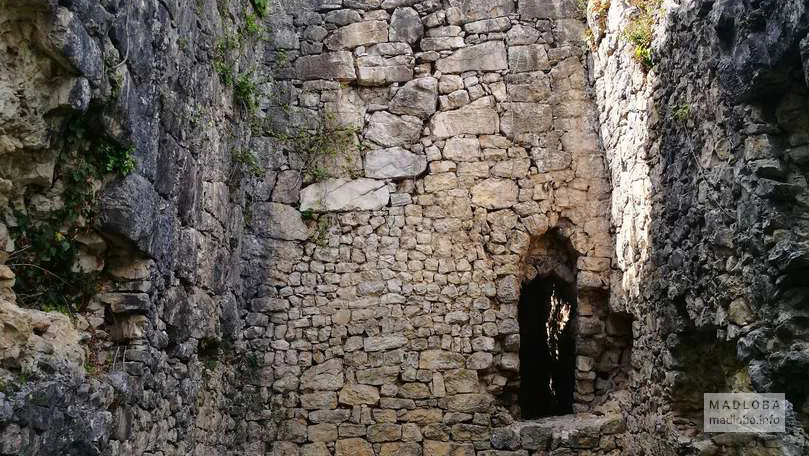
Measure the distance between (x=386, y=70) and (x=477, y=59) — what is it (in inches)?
37.3

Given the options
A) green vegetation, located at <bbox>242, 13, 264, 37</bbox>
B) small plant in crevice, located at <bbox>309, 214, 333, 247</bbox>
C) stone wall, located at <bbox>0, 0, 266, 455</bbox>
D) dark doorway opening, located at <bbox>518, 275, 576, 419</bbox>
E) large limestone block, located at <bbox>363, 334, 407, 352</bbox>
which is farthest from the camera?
dark doorway opening, located at <bbox>518, 275, 576, 419</bbox>

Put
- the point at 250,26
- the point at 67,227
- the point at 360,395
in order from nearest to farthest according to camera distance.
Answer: the point at 67,227, the point at 360,395, the point at 250,26

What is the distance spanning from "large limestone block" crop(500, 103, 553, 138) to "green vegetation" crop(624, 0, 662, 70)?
128cm

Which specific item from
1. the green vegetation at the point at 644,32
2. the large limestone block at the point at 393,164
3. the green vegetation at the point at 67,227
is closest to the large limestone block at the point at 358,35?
the large limestone block at the point at 393,164

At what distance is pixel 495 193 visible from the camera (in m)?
7.51

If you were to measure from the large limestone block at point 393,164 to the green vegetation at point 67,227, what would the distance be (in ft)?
10.9

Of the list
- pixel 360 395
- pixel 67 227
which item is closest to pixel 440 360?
pixel 360 395

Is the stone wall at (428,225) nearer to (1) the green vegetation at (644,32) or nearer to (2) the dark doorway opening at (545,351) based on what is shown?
(2) the dark doorway opening at (545,351)

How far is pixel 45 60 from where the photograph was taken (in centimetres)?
394

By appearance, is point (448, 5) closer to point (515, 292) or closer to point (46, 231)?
point (515, 292)

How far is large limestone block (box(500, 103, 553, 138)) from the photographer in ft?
25.0

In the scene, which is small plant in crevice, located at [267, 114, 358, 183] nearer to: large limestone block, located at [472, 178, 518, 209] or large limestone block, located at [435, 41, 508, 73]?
large limestone block, located at [435, 41, 508, 73]

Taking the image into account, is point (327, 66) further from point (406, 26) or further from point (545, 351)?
point (545, 351)

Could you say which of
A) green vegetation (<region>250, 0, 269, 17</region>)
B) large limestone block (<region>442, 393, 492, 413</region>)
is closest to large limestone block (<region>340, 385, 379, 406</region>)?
large limestone block (<region>442, 393, 492, 413</region>)
